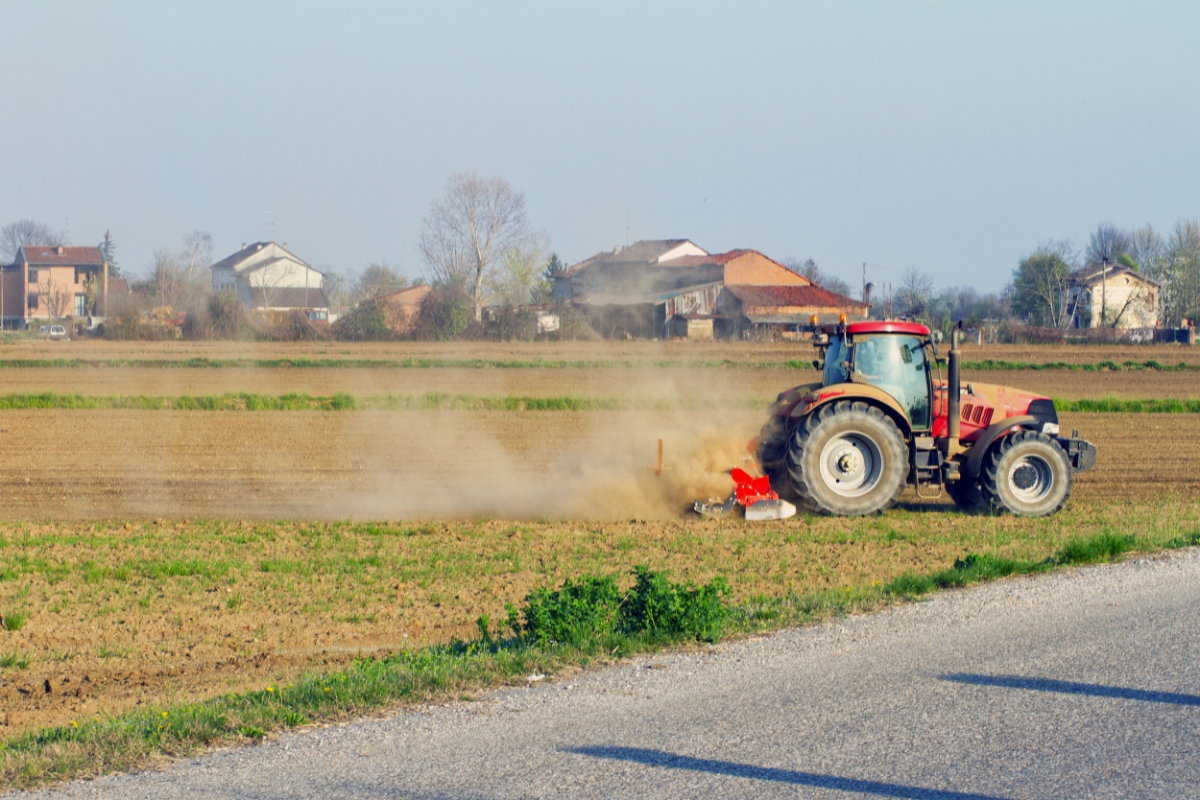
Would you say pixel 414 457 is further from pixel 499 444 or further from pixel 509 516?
pixel 509 516

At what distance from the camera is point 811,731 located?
19.1 feet

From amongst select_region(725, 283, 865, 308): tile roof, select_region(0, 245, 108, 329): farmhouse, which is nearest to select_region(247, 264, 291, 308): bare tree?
select_region(725, 283, 865, 308): tile roof

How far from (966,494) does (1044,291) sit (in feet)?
255

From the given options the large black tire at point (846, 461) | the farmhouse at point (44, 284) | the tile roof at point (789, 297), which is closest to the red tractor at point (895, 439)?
the large black tire at point (846, 461)

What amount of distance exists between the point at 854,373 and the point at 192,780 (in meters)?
10.3

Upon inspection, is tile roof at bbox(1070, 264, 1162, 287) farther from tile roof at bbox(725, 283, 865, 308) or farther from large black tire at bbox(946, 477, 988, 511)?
large black tire at bbox(946, 477, 988, 511)

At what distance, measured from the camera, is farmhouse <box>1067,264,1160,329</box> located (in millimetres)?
86188

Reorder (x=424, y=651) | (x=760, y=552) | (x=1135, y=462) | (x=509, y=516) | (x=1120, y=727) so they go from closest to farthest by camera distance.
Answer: (x=1120, y=727)
(x=424, y=651)
(x=760, y=552)
(x=509, y=516)
(x=1135, y=462)

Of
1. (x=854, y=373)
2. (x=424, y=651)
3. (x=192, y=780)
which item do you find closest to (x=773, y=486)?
(x=854, y=373)

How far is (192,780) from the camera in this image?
522 centimetres

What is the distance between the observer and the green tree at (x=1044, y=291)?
3364 inches

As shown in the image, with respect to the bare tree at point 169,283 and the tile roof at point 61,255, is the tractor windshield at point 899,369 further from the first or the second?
the tile roof at point 61,255

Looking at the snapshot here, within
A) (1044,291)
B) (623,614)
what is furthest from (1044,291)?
(623,614)

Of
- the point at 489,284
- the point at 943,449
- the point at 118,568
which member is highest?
the point at 489,284
